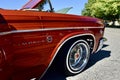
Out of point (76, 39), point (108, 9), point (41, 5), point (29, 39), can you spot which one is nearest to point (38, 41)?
point (29, 39)

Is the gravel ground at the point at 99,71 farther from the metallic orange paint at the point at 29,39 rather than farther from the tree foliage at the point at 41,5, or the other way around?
the tree foliage at the point at 41,5

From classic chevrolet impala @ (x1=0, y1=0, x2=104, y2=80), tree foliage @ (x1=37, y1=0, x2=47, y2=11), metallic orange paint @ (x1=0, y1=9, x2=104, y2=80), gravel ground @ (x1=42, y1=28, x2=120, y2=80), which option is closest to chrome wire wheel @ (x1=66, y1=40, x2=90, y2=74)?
classic chevrolet impala @ (x1=0, y1=0, x2=104, y2=80)

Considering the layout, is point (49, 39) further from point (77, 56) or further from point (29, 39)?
point (77, 56)

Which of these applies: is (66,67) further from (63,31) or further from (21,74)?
(21,74)

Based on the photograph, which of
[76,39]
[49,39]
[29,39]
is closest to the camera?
[29,39]

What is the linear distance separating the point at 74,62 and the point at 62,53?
59cm

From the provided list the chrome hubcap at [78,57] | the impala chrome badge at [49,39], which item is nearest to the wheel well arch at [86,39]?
the chrome hubcap at [78,57]

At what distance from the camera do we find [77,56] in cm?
511

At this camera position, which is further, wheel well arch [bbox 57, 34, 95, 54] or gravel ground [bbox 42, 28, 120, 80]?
gravel ground [bbox 42, 28, 120, 80]

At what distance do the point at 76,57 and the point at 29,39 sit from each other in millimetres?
1762

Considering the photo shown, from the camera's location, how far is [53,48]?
3998 millimetres

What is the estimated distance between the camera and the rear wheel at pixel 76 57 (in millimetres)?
4645

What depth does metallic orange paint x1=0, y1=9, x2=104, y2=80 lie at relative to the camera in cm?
320

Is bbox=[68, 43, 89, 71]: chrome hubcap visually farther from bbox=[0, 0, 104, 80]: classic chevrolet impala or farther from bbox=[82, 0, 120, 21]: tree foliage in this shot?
bbox=[82, 0, 120, 21]: tree foliage
